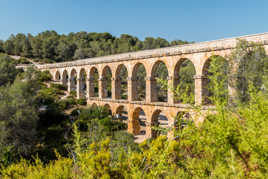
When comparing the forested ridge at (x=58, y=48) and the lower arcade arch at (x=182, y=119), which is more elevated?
the forested ridge at (x=58, y=48)

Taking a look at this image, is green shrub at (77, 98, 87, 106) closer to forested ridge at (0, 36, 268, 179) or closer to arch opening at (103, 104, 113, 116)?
forested ridge at (0, 36, 268, 179)

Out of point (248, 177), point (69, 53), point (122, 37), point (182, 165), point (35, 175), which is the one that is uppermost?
point (122, 37)

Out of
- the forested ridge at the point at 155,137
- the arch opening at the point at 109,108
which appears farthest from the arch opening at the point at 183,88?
the arch opening at the point at 109,108

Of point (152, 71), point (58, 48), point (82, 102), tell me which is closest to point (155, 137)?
point (152, 71)

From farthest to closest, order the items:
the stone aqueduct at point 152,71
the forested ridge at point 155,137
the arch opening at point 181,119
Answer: the stone aqueduct at point 152,71 → the arch opening at point 181,119 → the forested ridge at point 155,137

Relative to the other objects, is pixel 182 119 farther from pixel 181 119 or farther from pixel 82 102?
pixel 82 102

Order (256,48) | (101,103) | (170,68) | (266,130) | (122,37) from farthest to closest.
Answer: (122,37)
(101,103)
(170,68)
(256,48)
(266,130)

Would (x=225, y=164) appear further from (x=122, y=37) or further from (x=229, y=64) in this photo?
(x=122, y=37)

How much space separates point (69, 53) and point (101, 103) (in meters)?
36.2

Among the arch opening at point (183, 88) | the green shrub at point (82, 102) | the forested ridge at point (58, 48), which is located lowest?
the green shrub at point (82, 102)

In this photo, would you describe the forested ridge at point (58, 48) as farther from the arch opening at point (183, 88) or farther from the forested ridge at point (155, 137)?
the arch opening at point (183, 88)

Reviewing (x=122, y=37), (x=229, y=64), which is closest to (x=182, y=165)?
(x=229, y=64)

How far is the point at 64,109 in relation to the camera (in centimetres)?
2455

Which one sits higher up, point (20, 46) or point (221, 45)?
point (20, 46)
